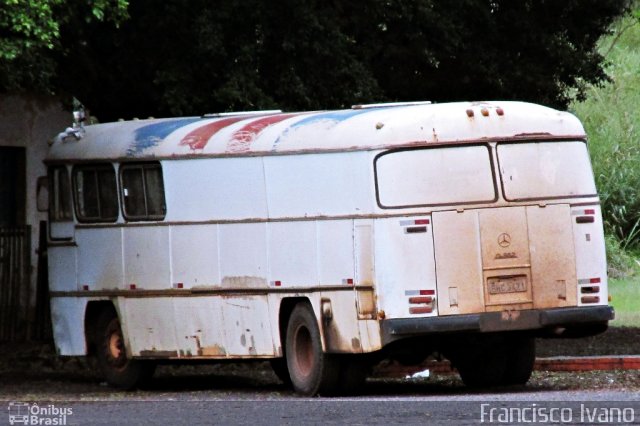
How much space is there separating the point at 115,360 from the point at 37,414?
595 cm

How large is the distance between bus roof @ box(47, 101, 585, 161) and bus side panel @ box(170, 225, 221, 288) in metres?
0.83

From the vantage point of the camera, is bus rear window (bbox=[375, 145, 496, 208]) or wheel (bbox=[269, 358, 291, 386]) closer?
bus rear window (bbox=[375, 145, 496, 208])

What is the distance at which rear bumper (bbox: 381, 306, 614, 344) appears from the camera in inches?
625

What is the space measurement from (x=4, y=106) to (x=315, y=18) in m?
6.71

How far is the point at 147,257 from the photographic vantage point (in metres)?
19.0

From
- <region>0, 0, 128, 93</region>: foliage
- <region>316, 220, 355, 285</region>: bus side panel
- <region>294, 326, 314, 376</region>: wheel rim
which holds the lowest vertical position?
<region>294, 326, 314, 376</region>: wheel rim

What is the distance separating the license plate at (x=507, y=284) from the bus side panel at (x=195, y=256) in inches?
130

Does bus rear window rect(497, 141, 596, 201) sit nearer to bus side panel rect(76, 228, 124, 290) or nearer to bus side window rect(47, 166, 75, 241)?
bus side panel rect(76, 228, 124, 290)

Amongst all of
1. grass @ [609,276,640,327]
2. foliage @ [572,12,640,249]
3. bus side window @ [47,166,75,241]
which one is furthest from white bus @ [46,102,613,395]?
foliage @ [572,12,640,249]

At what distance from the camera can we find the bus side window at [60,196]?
67.1 feet

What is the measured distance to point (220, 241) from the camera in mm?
17969

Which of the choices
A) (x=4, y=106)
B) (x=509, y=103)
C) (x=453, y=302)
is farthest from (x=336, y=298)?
(x=4, y=106)

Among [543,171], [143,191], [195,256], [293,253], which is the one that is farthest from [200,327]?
[543,171]

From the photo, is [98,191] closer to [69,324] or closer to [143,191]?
[143,191]
